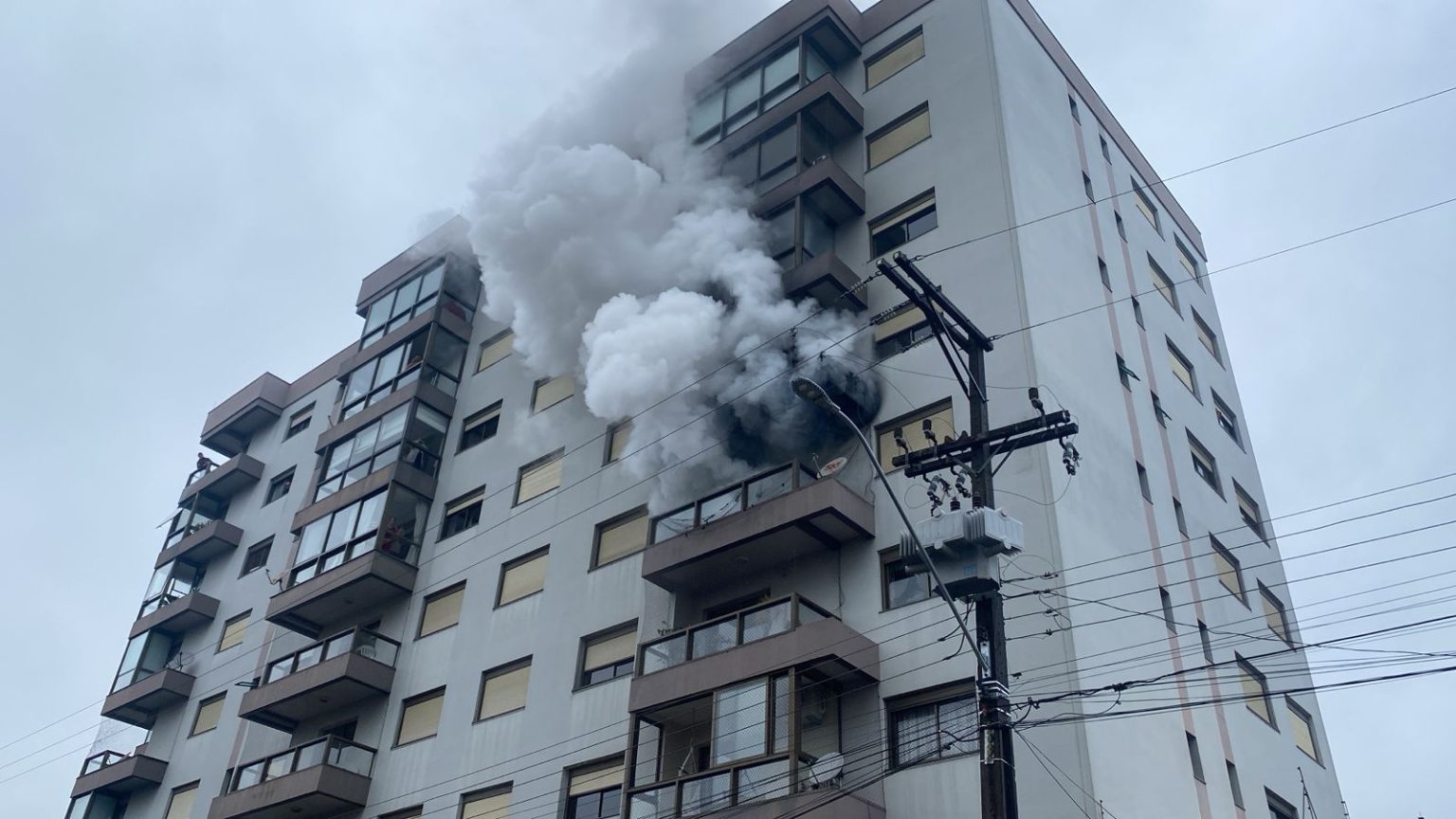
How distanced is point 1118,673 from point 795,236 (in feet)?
36.4

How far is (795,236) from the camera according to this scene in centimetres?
2556

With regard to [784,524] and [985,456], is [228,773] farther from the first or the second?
[985,456]

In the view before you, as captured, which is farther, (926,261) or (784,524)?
(926,261)

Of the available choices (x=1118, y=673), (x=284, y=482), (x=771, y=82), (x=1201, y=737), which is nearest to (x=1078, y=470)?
(x=1118, y=673)

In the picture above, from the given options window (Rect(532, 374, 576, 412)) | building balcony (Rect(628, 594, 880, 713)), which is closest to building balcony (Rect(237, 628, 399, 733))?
window (Rect(532, 374, 576, 412))

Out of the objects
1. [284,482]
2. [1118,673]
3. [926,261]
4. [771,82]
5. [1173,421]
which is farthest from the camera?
[284,482]

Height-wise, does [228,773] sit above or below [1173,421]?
below

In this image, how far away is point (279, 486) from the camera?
39250 mm

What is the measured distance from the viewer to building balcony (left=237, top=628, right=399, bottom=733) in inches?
1102

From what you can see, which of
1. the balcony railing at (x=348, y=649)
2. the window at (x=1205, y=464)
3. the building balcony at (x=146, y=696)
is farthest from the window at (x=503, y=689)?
the window at (x=1205, y=464)

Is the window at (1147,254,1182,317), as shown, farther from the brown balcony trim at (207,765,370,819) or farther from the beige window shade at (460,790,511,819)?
the brown balcony trim at (207,765,370,819)

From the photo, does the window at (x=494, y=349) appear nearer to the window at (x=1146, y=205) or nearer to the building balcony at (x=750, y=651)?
the building balcony at (x=750, y=651)

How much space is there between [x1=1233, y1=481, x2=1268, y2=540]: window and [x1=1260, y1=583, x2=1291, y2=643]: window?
166cm

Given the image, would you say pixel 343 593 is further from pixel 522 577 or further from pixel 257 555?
pixel 257 555
